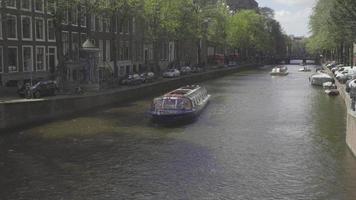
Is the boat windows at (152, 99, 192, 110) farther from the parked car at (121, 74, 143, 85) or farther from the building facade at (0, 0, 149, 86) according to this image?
the parked car at (121, 74, 143, 85)

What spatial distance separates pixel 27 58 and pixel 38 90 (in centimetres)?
1610

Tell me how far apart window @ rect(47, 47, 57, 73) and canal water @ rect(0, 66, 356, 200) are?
2355 cm

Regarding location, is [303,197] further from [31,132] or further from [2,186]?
[31,132]

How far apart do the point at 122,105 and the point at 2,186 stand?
34.0 metres

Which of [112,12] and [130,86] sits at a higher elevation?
[112,12]

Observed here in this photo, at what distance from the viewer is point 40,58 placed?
7194cm

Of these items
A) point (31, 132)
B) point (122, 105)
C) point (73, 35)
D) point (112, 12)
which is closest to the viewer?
point (31, 132)

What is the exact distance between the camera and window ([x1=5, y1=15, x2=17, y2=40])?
64.7 m

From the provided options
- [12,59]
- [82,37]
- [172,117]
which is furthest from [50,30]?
[172,117]

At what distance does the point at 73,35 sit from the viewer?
80.8 meters

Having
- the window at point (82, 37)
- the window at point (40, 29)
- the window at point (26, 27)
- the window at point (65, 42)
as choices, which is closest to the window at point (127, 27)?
the window at point (82, 37)

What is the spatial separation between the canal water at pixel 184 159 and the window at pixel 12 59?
58.3 ft

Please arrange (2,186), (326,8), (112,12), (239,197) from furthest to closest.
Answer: (326,8)
(112,12)
(2,186)
(239,197)

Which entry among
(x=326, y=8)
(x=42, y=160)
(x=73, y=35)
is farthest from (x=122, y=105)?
(x=326, y=8)
